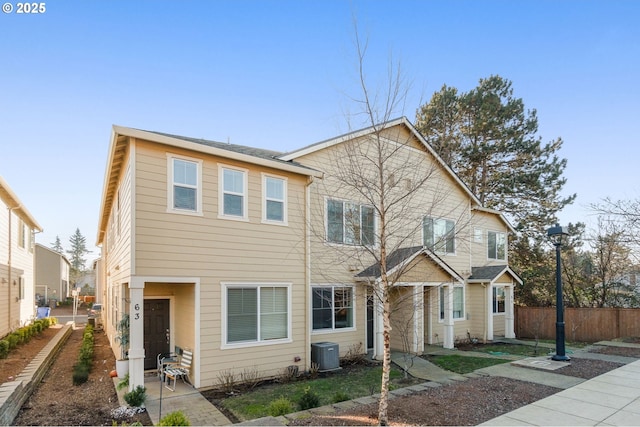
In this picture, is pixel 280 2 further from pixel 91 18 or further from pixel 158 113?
pixel 158 113

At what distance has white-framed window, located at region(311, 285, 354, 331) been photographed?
1222 cm

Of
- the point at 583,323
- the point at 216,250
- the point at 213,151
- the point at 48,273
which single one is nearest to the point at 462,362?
the point at 216,250

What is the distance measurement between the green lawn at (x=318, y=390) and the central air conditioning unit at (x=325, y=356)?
327 mm

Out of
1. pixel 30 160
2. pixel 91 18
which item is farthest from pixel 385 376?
pixel 30 160

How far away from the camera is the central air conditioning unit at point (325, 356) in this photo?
11.2 m

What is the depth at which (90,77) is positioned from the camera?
11.4 m

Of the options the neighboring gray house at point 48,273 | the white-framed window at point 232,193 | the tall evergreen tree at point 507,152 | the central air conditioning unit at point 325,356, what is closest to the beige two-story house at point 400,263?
the central air conditioning unit at point 325,356

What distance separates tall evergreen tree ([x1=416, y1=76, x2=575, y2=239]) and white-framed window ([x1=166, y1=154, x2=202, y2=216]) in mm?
17880

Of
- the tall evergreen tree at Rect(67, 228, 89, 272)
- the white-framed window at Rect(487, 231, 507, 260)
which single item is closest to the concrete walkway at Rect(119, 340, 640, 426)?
the white-framed window at Rect(487, 231, 507, 260)

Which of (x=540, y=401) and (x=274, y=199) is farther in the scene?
(x=274, y=199)

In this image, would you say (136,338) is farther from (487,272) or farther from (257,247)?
(487,272)

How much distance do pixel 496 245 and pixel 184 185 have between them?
15889 mm

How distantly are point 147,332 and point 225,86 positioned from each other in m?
8.72

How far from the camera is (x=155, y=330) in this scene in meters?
11.1
